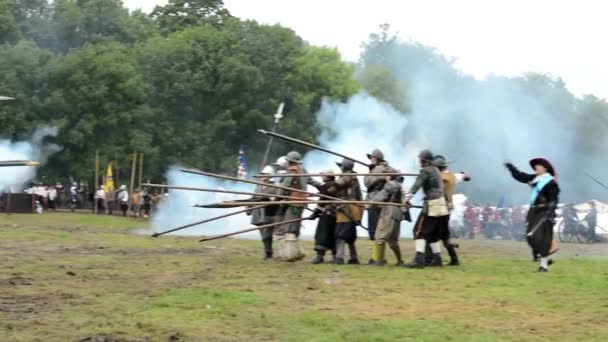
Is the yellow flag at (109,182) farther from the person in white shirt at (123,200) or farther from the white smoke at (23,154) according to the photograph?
the white smoke at (23,154)

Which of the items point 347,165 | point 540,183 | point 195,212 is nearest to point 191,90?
point 195,212

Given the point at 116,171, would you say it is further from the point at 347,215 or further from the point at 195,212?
the point at 347,215

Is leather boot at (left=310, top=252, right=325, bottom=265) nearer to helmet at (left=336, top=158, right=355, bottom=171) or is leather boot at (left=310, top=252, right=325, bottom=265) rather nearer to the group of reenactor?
the group of reenactor

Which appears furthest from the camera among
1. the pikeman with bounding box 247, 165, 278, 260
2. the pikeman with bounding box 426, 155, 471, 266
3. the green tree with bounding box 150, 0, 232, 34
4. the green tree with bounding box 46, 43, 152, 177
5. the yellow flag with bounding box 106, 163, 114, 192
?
the green tree with bounding box 150, 0, 232, 34

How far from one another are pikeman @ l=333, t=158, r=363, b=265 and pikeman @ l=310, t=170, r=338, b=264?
0.46 ft

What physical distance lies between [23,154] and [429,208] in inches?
1286

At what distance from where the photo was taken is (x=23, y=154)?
47312 millimetres

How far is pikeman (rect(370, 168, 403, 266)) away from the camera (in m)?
18.3

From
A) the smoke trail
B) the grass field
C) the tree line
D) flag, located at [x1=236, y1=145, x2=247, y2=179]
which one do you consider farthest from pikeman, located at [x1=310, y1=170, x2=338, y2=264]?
the tree line

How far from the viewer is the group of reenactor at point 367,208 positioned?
17.9m

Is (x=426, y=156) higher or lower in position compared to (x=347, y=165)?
higher

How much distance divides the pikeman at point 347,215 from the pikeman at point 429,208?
1161 mm

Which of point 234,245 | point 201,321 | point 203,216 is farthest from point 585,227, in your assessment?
point 201,321

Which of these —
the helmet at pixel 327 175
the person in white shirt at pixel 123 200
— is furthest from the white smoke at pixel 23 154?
the helmet at pixel 327 175
